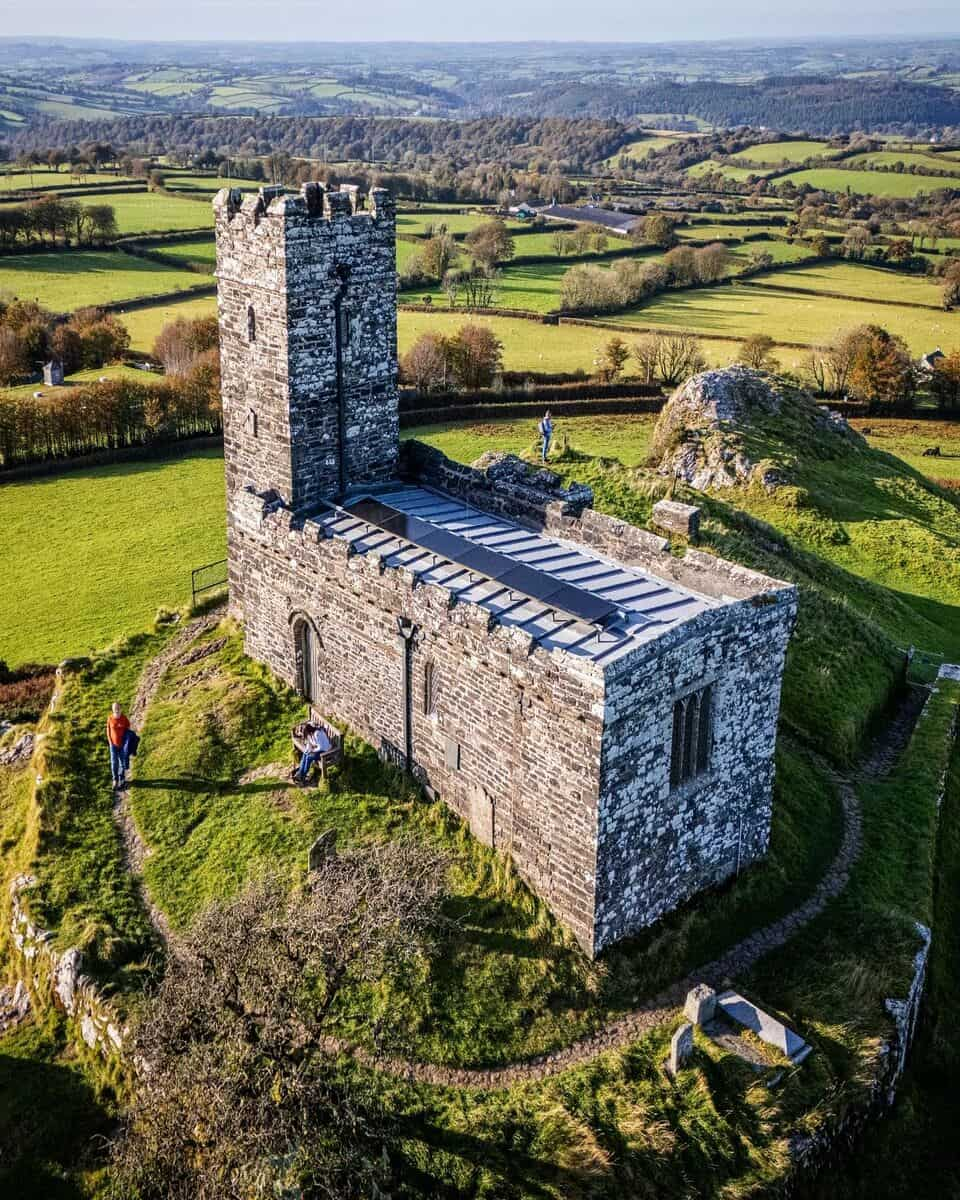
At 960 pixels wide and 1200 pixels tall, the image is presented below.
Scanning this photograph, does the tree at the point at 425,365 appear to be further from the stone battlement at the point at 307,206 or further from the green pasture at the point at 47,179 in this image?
the green pasture at the point at 47,179

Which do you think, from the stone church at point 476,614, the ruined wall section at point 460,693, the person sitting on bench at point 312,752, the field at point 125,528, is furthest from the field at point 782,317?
the person sitting on bench at point 312,752

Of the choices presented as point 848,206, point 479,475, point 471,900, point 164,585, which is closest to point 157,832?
point 471,900

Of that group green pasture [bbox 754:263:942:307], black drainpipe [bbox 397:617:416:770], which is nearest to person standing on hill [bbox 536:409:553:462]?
black drainpipe [bbox 397:617:416:770]

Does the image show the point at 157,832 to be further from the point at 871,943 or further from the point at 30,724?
the point at 871,943

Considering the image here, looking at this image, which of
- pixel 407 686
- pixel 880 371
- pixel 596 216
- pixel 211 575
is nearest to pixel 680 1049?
pixel 407 686

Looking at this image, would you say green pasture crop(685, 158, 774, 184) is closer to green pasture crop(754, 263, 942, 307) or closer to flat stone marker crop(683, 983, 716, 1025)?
green pasture crop(754, 263, 942, 307)

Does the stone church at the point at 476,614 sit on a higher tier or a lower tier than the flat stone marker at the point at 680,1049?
higher

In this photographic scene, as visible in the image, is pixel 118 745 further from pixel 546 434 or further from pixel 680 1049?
pixel 546 434
